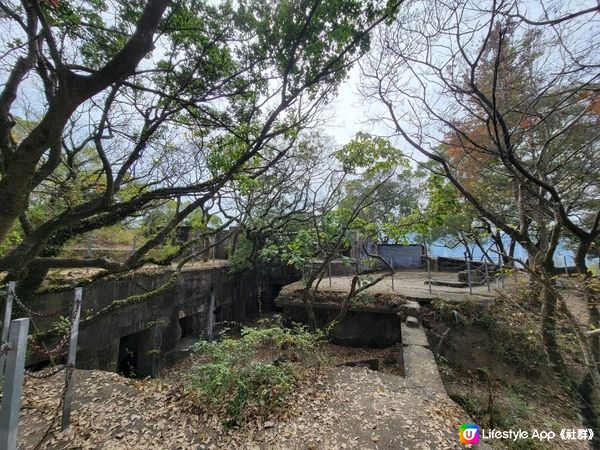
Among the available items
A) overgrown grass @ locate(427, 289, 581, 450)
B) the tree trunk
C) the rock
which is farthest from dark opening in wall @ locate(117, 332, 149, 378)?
the tree trunk

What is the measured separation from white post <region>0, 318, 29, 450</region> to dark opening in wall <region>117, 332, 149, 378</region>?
723cm

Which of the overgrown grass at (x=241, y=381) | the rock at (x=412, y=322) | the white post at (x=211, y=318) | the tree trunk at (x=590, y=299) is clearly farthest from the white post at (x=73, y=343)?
the white post at (x=211, y=318)

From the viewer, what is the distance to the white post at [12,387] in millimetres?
1890

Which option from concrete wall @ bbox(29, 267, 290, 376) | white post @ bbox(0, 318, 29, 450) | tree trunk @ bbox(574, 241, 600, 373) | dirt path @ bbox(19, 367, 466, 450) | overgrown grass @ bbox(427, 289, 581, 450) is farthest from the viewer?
concrete wall @ bbox(29, 267, 290, 376)

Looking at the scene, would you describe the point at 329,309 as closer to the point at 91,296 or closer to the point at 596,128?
the point at 91,296

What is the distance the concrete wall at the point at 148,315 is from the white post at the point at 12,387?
4698mm

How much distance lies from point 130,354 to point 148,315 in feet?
4.15

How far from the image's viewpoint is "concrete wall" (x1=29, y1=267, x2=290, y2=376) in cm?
648

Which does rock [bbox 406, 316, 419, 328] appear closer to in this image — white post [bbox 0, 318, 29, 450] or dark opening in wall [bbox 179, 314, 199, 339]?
white post [bbox 0, 318, 29, 450]

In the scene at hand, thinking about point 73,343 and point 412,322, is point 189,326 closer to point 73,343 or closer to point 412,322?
point 412,322

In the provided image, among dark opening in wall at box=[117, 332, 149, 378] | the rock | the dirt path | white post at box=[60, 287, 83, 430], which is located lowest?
dark opening in wall at box=[117, 332, 149, 378]

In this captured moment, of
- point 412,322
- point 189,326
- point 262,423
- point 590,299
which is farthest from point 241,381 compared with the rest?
point 189,326

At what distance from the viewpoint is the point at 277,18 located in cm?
391

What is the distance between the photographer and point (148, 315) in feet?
27.3
